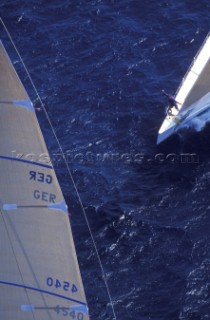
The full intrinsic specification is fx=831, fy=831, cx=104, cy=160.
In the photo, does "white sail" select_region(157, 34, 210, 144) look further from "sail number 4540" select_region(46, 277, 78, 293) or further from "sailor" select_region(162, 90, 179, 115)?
"sail number 4540" select_region(46, 277, 78, 293)

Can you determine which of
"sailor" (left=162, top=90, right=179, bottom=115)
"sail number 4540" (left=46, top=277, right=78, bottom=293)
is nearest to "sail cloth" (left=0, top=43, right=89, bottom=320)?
"sail number 4540" (left=46, top=277, right=78, bottom=293)

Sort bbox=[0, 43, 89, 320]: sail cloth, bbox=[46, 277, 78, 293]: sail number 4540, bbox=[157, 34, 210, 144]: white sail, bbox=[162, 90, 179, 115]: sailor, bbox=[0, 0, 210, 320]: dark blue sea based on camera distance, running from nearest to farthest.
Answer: bbox=[0, 43, 89, 320]: sail cloth, bbox=[46, 277, 78, 293]: sail number 4540, bbox=[0, 0, 210, 320]: dark blue sea, bbox=[162, 90, 179, 115]: sailor, bbox=[157, 34, 210, 144]: white sail

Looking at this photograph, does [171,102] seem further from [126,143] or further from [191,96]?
[126,143]

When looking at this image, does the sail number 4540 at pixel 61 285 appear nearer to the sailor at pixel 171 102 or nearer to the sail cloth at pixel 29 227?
the sail cloth at pixel 29 227

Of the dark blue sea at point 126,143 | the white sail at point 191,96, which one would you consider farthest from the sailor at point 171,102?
the dark blue sea at point 126,143

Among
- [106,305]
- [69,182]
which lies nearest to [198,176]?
[69,182]

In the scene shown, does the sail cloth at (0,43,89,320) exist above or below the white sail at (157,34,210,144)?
above

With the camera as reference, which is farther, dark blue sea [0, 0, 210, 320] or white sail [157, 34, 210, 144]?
white sail [157, 34, 210, 144]
